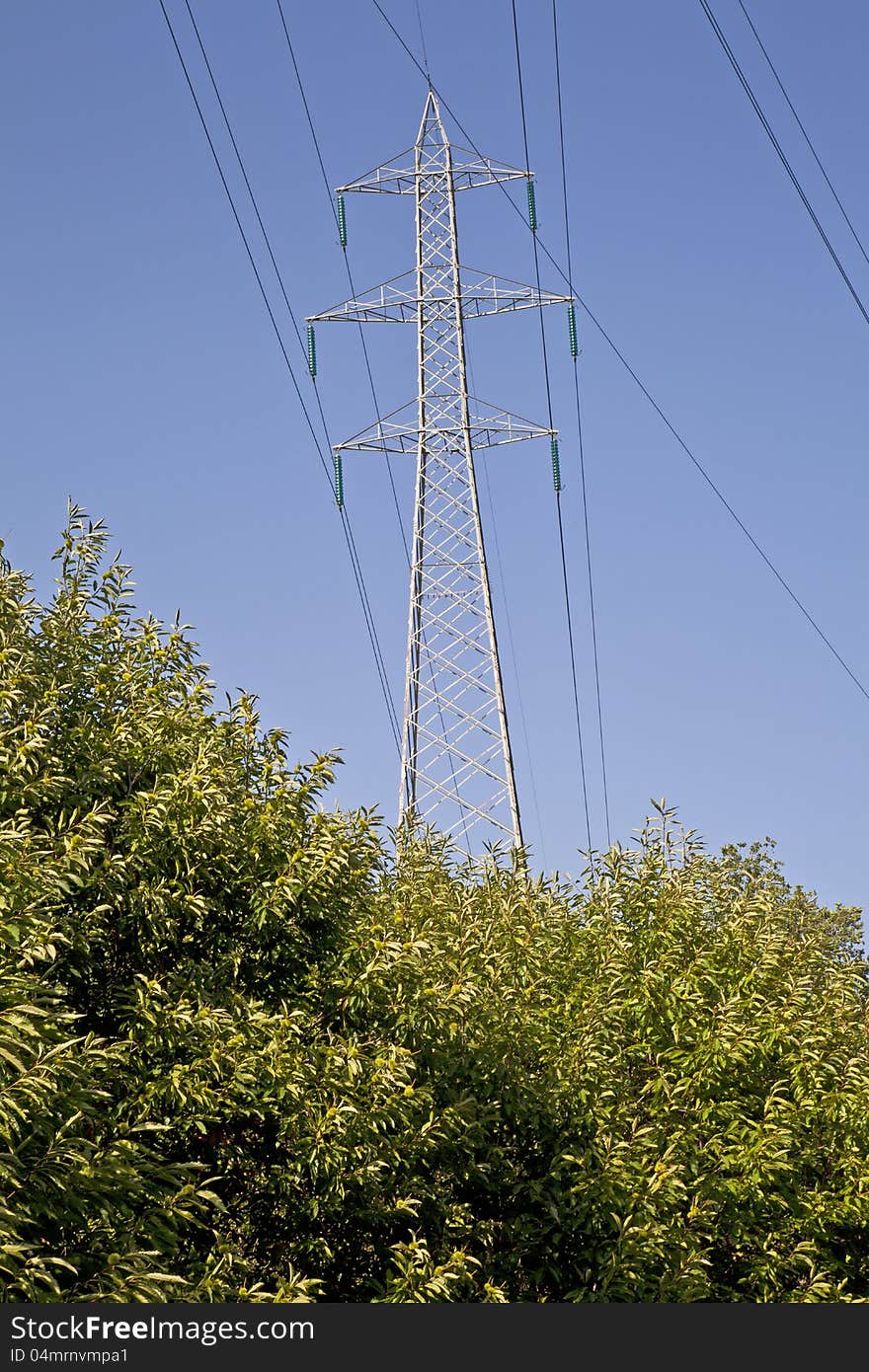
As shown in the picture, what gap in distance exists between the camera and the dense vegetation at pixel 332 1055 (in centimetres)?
868

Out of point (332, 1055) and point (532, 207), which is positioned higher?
point (532, 207)

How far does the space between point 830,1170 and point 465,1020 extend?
453cm

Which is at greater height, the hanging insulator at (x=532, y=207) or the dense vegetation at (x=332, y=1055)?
the hanging insulator at (x=532, y=207)

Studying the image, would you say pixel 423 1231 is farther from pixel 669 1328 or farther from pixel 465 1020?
pixel 669 1328

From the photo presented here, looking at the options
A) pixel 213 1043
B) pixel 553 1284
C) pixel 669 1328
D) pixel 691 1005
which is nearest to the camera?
pixel 669 1328

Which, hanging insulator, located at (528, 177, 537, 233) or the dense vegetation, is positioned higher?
hanging insulator, located at (528, 177, 537, 233)

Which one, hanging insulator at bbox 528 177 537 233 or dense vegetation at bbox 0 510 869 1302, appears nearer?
dense vegetation at bbox 0 510 869 1302

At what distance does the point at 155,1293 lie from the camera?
8.09m

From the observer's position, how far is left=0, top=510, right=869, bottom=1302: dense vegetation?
28.5ft

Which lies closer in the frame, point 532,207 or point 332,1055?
point 332,1055

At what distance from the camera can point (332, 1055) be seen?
988 centimetres

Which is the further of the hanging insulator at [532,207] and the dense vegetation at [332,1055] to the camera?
the hanging insulator at [532,207]

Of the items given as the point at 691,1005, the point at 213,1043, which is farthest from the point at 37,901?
the point at 691,1005

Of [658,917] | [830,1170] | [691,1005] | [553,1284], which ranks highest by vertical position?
[658,917]
